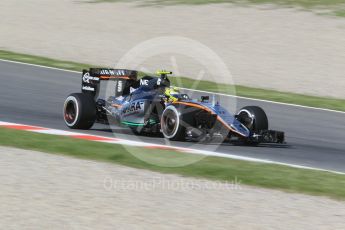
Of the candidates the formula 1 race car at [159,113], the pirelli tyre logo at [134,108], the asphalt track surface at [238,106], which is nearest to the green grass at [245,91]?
the asphalt track surface at [238,106]

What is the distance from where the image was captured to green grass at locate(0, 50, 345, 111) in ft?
53.4

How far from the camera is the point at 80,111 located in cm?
1173

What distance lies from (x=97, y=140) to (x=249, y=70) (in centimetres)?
959

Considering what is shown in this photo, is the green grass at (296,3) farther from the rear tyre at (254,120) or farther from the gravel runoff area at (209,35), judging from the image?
the rear tyre at (254,120)

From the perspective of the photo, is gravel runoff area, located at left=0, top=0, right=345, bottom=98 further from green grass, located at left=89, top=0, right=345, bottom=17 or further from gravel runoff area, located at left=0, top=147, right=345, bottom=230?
gravel runoff area, located at left=0, top=147, right=345, bottom=230

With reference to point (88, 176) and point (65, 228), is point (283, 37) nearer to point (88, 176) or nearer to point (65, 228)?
point (88, 176)

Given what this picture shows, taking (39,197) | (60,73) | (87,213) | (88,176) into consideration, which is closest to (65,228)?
(87,213)

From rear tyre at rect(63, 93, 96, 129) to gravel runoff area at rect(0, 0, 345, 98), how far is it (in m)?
7.32

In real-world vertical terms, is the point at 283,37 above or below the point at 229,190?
above

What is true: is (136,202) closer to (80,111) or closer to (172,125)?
(172,125)

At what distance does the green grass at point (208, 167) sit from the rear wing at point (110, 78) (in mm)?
1724

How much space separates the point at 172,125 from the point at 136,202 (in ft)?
12.3

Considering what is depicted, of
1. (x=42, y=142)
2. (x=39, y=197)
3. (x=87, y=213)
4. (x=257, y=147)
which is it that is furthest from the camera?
(x=257, y=147)

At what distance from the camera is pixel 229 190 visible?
814 cm
